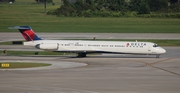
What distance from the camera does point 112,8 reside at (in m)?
160

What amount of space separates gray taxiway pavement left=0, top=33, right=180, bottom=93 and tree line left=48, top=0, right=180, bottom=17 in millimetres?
80193

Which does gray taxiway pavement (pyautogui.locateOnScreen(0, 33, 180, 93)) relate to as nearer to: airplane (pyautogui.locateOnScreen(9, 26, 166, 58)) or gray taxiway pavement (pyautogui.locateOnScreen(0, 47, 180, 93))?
gray taxiway pavement (pyautogui.locateOnScreen(0, 47, 180, 93))

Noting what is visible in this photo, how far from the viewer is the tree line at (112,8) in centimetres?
14612

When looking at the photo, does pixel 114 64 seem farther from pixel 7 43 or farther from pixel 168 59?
pixel 7 43

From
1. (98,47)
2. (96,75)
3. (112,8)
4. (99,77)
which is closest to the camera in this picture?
(99,77)

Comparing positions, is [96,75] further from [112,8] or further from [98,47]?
[112,8]

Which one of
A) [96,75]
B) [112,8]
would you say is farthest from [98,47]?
[112,8]

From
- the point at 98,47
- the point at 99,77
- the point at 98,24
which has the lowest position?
the point at 99,77

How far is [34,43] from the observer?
64688mm

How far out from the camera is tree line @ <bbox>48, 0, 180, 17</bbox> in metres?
146

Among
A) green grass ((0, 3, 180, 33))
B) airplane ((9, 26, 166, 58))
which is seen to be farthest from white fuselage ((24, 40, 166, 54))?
green grass ((0, 3, 180, 33))

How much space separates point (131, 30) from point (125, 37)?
17969mm

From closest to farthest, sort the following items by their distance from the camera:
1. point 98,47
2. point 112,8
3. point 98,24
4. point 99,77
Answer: point 99,77 < point 98,47 < point 98,24 < point 112,8

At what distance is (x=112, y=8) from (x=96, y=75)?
11369 cm
